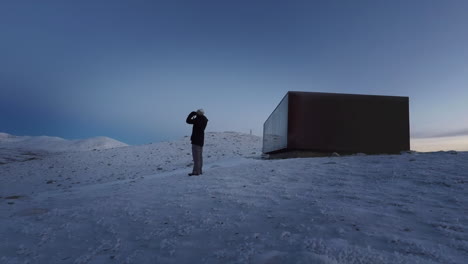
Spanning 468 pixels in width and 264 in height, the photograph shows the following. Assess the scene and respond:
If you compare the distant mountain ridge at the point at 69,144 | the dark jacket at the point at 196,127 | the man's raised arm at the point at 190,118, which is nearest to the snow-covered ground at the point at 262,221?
the dark jacket at the point at 196,127

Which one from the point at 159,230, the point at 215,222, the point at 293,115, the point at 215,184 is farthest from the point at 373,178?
the point at 293,115

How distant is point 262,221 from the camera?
10.8 ft

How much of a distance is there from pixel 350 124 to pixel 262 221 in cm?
1055

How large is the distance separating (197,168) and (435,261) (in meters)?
6.28

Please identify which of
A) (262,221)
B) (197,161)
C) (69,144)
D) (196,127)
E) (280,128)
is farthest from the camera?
(69,144)

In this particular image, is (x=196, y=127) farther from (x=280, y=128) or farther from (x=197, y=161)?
(x=280, y=128)

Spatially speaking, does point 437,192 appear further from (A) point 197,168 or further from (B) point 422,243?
(A) point 197,168

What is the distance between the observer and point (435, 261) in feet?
7.31

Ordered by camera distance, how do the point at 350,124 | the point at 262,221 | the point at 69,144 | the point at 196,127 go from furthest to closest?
1. the point at 69,144
2. the point at 350,124
3. the point at 196,127
4. the point at 262,221

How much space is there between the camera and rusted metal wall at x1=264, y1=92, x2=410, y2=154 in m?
12.2

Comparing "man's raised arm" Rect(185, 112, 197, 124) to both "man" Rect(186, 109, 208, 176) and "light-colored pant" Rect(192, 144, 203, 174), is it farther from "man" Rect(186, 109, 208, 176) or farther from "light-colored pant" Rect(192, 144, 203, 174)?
"light-colored pant" Rect(192, 144, 203, 174)

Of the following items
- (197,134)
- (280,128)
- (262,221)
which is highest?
(280,128)

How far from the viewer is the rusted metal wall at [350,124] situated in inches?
480

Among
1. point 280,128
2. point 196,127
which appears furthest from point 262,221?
point 280,128
